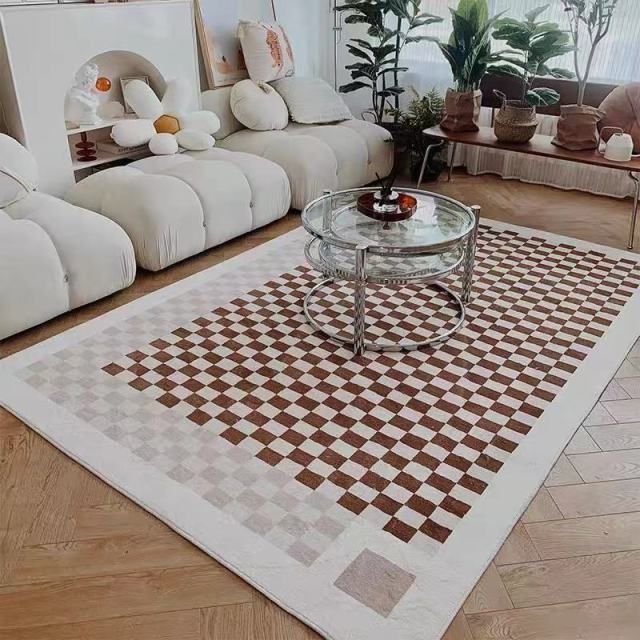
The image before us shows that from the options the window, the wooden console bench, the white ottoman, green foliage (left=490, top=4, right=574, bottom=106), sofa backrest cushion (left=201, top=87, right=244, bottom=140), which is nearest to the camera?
the white ottoman

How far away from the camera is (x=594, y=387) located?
2.34 metres

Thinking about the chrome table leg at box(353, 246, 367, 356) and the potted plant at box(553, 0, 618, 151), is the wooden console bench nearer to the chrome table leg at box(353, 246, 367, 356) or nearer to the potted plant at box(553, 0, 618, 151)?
the potted plant at box(553, 0, 618, 151)

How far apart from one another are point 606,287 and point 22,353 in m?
2.38

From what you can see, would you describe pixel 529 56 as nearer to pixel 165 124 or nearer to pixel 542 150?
pixel 542 150

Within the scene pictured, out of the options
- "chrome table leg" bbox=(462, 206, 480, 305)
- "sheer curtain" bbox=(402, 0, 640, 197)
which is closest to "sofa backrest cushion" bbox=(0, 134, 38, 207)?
"chrome table leg" bbox=(462, 206, 480, 305)

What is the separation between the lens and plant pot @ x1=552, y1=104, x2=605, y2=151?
3.53 meters

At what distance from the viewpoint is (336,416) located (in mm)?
2182

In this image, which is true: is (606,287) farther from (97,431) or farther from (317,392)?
(97,431)

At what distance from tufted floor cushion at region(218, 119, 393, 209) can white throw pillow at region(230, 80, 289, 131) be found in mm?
56

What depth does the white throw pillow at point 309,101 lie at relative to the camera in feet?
13.7

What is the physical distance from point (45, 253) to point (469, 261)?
162 cm

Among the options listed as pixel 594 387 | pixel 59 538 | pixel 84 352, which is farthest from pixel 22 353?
pixel 594 387

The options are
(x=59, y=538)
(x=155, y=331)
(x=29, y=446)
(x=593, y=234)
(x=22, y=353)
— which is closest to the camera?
(x=59, y=538)

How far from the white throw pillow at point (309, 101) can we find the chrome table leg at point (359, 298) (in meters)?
2.02
